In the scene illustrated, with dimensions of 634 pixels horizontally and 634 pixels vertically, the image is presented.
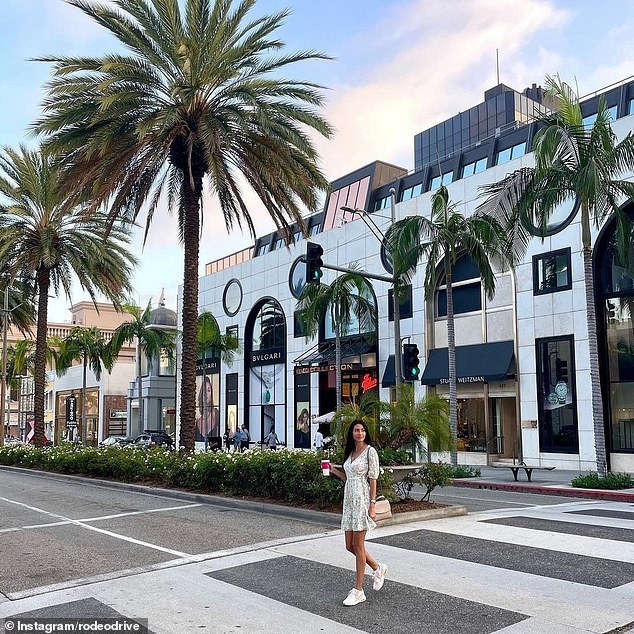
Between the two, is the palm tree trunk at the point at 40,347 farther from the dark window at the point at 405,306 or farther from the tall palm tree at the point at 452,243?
the dark window at the point at 405,306

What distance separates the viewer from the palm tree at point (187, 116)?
19234 mm

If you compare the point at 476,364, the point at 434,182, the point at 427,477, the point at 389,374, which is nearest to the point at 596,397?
the point at 427,477

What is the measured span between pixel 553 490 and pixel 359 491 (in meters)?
13.4

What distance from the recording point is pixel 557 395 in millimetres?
26891

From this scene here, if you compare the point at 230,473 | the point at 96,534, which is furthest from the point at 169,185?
the point at 96,534

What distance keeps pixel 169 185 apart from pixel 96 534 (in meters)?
14.0

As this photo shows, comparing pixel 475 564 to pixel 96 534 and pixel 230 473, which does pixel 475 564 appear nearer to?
pixel 96 534

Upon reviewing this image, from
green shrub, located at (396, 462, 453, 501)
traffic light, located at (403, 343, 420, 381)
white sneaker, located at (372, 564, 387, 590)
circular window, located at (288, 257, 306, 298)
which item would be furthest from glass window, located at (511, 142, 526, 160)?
white sneaker, located at (372, 564, 387, 590)

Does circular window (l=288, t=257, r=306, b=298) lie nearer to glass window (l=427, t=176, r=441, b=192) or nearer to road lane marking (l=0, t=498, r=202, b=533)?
glass window (l=427, t=176, r=441, b=192)

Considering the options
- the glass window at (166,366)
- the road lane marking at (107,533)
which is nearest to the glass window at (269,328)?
the glass window at (166,366)

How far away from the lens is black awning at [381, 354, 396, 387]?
111 feet

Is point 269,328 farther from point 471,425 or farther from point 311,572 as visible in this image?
point 311,572

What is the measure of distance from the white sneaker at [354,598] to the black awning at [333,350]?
28844 millimetres

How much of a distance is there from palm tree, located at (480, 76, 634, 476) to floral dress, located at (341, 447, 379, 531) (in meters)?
13.0
